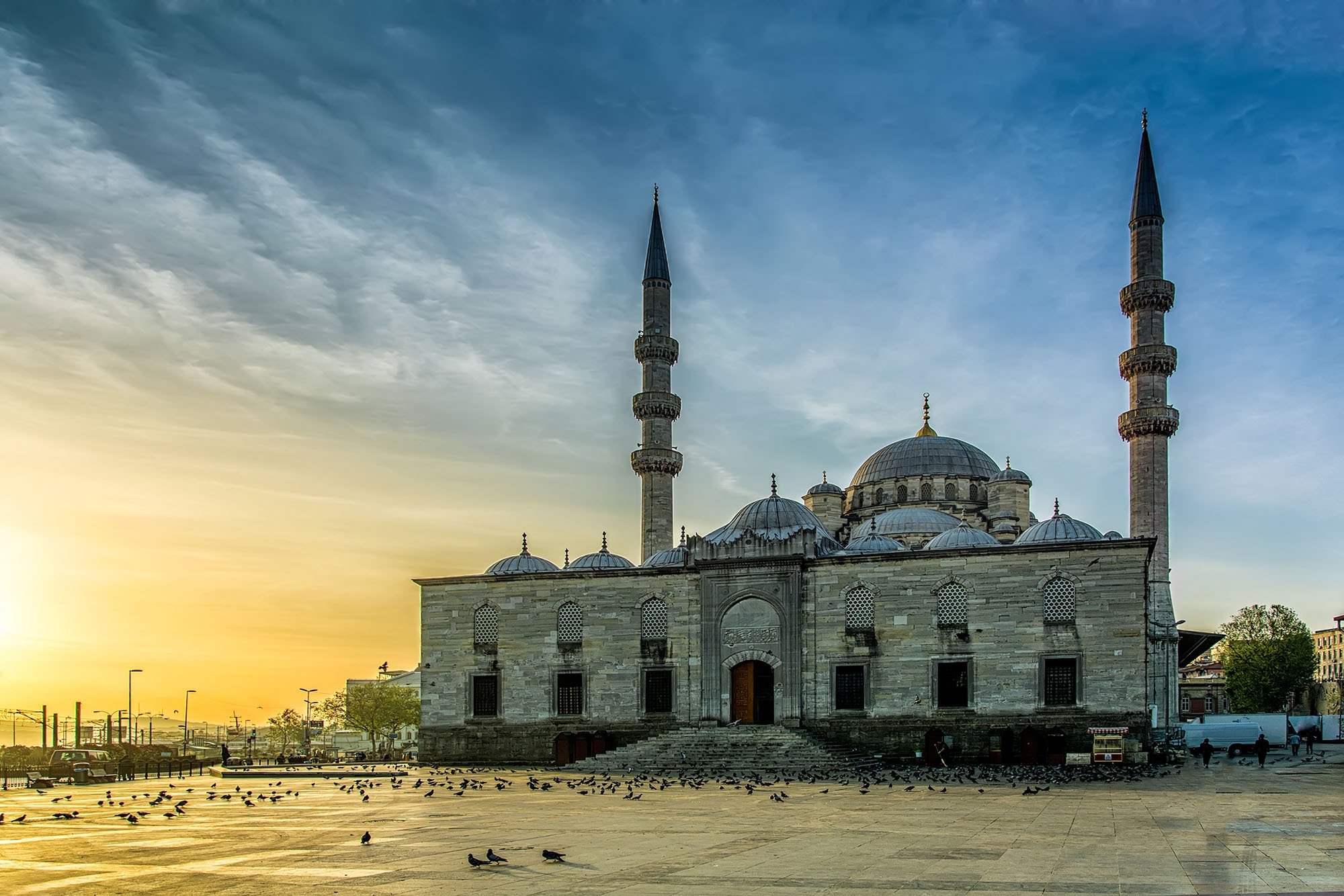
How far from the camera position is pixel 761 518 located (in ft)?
148

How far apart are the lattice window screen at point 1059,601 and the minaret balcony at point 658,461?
20995 millimetres

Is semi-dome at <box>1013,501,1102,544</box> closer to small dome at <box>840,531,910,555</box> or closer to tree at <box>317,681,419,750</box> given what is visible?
small dome at <box>840,531,910,555</box>

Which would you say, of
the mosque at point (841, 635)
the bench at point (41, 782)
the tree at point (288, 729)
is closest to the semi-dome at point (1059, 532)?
the mosque at point (841, 635)

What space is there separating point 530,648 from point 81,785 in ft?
48.4

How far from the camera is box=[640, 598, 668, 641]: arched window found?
41.1 metres

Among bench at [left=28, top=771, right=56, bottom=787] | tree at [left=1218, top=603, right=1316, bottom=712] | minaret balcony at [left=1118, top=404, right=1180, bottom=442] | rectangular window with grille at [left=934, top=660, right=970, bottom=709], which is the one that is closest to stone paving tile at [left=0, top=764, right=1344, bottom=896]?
bench at [left=28, top=771, right=56, bottom=787]

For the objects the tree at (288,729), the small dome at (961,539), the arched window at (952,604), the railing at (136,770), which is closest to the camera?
the arched window at (952,604)

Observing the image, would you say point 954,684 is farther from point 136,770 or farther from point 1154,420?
point 136,770

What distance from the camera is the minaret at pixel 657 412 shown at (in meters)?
53.2

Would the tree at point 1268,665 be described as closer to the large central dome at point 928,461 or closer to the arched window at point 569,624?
the large central dome at point 928,461

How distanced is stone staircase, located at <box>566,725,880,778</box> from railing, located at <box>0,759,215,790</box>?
15.7m

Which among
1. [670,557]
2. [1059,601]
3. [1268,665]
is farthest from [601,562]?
[1268,665]

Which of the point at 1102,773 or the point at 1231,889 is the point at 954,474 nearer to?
the point at 1102,773

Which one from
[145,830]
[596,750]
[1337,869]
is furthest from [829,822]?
[596,750]
